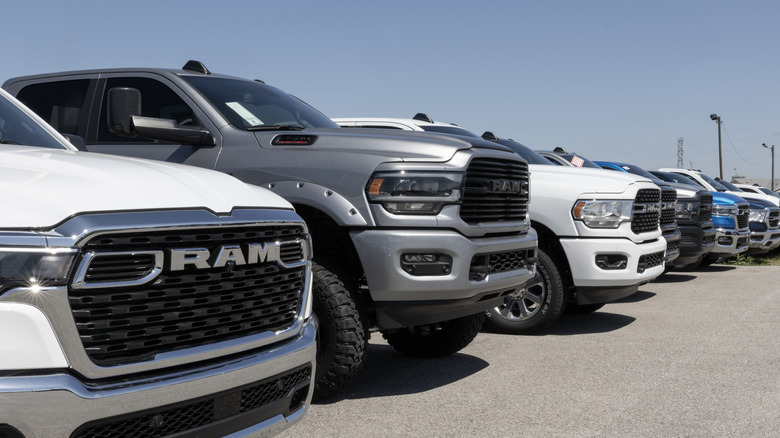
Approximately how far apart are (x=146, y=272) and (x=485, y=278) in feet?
9.32

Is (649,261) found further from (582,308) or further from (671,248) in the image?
(671,248)

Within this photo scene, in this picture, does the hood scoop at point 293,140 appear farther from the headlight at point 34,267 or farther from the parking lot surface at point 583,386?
the headlight at point 34,267

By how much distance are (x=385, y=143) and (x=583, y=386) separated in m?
2.19

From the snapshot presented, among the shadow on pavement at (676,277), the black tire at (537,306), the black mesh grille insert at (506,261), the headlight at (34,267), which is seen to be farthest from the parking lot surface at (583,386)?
the shadow on pavement at (676,277)

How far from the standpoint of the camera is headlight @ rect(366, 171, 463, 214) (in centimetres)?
473

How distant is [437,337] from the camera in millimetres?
6395

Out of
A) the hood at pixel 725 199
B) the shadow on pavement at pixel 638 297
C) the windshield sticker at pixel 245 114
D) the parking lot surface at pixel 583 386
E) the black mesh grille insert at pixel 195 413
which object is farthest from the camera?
the hood at pixel 725 199

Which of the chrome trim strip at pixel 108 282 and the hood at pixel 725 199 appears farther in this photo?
the hood at pixel 725 199

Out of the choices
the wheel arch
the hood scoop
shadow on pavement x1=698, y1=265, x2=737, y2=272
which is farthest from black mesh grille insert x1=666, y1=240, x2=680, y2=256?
shadow on pavement x1=698, y1=265, x2=737, y2=272

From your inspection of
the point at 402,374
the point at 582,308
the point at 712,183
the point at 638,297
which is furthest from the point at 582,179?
the point at 712,183

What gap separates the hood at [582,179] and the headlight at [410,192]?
2.89 metres

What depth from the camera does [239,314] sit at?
293 cm

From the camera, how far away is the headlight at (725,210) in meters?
13.7

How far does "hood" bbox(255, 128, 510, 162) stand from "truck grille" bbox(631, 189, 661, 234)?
3.05 metres
